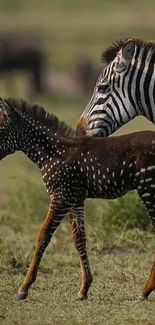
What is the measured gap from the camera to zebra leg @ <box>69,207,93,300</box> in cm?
879

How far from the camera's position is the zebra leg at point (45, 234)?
8602mm

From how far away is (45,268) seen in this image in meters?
10.4

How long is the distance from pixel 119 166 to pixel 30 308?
50.1 inches

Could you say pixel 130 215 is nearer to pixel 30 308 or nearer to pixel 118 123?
pixel 118 123

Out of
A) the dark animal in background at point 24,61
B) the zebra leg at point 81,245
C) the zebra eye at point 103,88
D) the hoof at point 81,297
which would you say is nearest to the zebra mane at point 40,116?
the zebra leg at point 81,245

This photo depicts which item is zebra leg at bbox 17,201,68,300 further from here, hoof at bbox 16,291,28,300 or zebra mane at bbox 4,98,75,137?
zebra mane at bbox 4,98,75,137

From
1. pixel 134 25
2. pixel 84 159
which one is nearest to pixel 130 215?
pixel 84 159

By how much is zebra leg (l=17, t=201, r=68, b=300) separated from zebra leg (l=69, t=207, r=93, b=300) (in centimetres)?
27

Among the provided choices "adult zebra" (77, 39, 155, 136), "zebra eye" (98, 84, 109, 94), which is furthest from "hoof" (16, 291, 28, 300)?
"zebra eye" (98, 84, 109, 94)

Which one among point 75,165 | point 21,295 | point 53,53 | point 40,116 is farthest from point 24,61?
point 21,295

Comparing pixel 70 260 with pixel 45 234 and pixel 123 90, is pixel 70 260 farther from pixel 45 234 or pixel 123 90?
pixel 45 234

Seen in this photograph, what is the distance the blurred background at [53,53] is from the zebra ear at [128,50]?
2.82 m

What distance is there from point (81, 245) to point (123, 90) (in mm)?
1542

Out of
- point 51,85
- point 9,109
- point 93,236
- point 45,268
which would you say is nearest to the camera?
point 9,109
